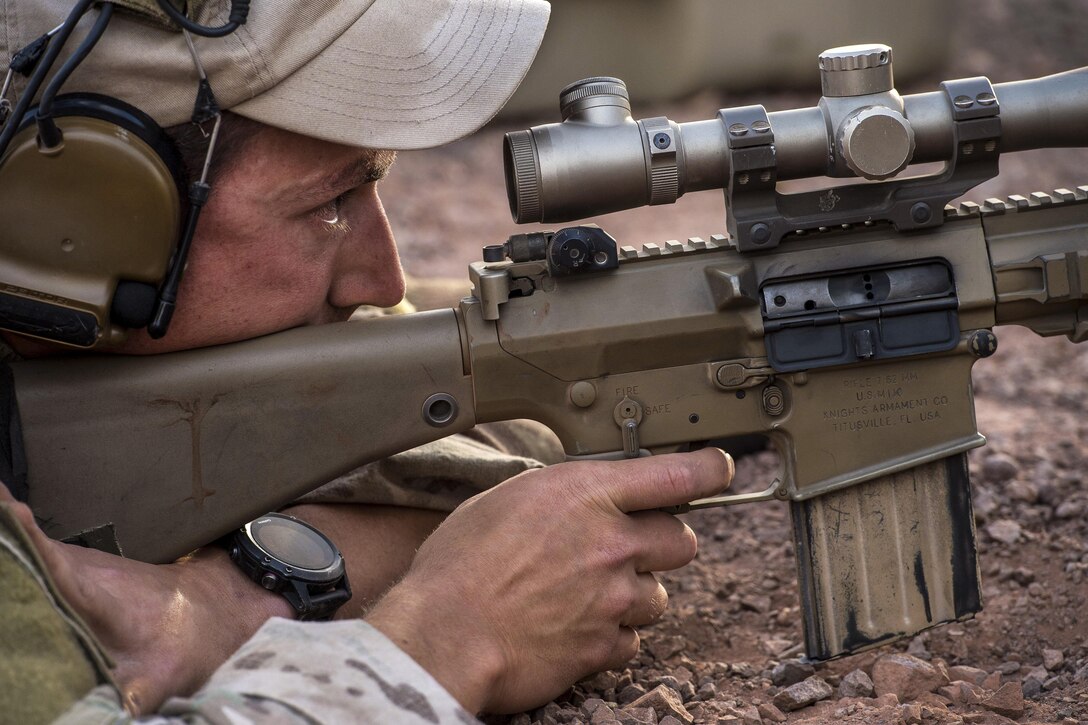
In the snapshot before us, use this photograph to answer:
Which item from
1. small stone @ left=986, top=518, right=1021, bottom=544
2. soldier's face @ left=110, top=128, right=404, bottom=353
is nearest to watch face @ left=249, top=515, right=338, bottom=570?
soldier's face @ left=110, top=128, right=404, bottom=353

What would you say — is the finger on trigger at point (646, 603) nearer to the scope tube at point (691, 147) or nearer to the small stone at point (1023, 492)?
the scope tube at point (691, 147)

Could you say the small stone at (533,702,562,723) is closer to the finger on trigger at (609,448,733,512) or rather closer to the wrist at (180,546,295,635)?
the finger on trigger at (609,448,733,512)

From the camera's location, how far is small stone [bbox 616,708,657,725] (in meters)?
2.06

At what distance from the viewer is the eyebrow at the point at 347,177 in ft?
7.00

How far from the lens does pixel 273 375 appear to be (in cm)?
213

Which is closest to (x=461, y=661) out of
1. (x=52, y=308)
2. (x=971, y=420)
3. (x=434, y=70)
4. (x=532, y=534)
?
(x=532, y=534)

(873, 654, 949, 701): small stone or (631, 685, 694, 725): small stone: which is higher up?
(631, 685, 694, 725): small stone

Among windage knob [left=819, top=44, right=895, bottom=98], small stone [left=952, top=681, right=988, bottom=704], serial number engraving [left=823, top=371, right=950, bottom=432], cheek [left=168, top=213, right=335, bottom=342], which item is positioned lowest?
small stone [left=952, top=681, right=988, bottom=704]

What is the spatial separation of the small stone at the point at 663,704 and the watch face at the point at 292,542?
2.01 ft

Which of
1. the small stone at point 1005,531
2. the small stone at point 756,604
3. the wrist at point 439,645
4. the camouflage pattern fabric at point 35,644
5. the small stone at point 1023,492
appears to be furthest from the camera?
the small stone at point 1023,492

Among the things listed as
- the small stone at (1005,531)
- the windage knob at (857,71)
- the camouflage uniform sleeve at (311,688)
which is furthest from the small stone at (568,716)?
the small stone at (1005,531)

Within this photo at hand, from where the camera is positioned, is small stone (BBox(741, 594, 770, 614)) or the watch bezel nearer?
the watch bezel

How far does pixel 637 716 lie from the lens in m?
2.11

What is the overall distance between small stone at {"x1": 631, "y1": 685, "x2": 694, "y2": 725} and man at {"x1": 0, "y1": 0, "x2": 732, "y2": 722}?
0.09m
